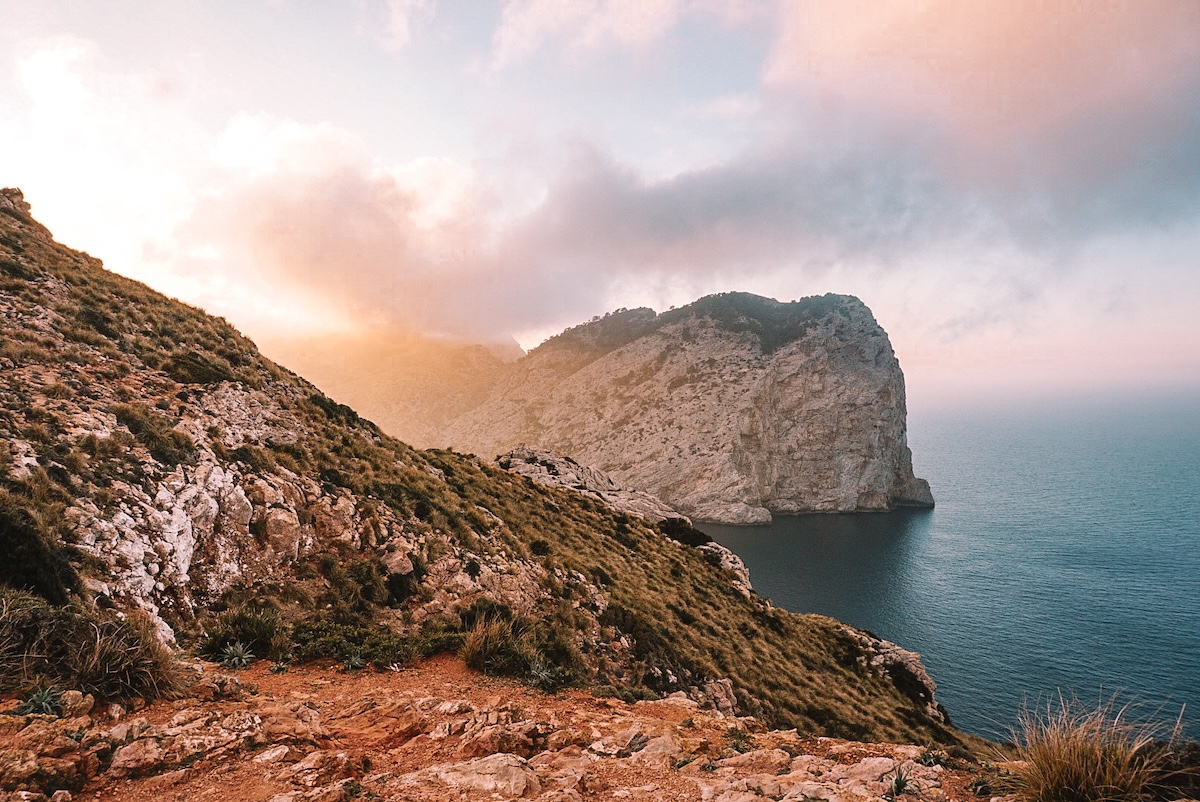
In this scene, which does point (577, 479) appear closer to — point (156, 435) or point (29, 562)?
point (156, 435)

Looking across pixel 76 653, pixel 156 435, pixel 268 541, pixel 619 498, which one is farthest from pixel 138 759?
pixel 619 498

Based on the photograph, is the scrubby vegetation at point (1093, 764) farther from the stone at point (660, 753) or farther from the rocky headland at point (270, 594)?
the stone at point (660, 753)

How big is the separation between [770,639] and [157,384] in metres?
32.2

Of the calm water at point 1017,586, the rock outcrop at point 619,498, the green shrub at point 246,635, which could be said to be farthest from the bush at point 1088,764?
the rock outcrop at point 619,498

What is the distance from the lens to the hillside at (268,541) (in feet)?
33.9

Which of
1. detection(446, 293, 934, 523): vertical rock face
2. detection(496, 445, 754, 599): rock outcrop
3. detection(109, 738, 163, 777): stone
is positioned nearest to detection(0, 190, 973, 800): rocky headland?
detection(109, 738, 163, 777): stone

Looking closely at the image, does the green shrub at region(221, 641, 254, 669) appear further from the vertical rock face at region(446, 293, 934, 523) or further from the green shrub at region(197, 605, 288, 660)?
the vertical rock face at region(446, 293, 934, 523)

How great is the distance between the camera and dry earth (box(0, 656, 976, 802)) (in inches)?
231

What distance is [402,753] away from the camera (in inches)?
303

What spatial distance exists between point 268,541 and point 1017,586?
104083mm

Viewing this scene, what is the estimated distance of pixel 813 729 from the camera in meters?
21.4

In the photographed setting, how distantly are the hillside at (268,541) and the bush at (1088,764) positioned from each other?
27.9 ft

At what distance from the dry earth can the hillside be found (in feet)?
4.13

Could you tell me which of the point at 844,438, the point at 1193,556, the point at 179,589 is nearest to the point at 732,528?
the point at 844,438
